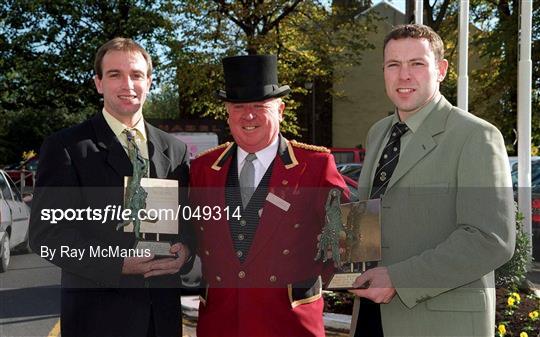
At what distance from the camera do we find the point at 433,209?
2566 mm

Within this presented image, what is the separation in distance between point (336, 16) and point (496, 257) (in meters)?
21.2

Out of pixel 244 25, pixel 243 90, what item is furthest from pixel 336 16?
pixel 243 90

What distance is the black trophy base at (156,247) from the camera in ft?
9.55

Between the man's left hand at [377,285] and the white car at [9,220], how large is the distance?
7.97m

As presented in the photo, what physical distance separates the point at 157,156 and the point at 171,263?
21.1 inches

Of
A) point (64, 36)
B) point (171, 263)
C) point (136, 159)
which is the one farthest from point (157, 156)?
point (64, 36)

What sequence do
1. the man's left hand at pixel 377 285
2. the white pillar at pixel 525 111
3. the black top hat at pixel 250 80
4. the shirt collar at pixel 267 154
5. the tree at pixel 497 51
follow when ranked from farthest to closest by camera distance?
the tree at pixel 497 51 → the white pillar at pixel 525 111 → the shirt collar at pixel 267 154 → the black top hat at pixel 250 80 → the man's left hand at pixel 377 285

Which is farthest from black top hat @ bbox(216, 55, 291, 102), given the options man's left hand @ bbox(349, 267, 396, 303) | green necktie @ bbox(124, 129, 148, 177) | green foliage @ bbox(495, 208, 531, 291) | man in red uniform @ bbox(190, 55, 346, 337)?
green foliage @ bbox(495, 208, 531, 291)

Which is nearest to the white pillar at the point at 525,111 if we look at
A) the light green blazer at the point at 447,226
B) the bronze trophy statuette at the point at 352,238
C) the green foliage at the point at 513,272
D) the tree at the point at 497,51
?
the green foliage at the point at 513,272

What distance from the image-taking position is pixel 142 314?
2982mm

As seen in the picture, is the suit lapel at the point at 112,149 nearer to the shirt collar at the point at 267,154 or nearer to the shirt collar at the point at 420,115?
the shirt collar at the point at 267,154

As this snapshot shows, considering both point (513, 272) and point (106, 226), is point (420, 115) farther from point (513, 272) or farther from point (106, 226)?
point (513, 272)

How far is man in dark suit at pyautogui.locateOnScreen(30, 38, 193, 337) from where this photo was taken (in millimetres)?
2883

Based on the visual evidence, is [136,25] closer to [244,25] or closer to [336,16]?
[244,25]
